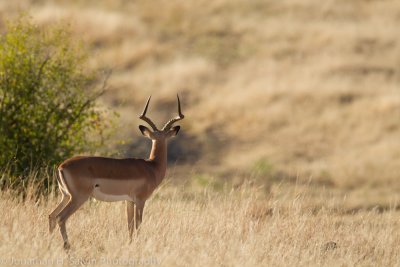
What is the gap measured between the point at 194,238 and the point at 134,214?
2.16 feet

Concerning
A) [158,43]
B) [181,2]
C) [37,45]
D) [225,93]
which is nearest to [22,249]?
[37,45]

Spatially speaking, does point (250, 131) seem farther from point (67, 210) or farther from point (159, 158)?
point (67, 210)

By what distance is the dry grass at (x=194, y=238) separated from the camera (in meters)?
7.81

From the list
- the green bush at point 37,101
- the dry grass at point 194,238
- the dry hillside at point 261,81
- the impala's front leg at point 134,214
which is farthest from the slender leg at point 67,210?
the dry hillside at point 261,81

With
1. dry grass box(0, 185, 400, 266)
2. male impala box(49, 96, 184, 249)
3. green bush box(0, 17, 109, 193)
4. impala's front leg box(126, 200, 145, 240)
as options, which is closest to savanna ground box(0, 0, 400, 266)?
dry grass box(0, 185, 400, 266)

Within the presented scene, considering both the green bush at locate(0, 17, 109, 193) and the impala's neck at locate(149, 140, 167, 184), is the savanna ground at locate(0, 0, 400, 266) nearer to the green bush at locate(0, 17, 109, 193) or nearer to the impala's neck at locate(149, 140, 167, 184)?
the impala's neck at locate(149, 140, 167, 184)

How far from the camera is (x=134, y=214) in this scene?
29.2 ft

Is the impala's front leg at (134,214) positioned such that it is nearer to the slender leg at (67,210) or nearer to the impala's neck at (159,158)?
the impala's neck at (159,158)

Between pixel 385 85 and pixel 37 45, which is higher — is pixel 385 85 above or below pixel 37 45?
below

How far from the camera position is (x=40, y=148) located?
12.2 meters

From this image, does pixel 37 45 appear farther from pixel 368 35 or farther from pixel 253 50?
pixel 368 35

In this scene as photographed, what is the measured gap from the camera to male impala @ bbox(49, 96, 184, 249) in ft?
27.0

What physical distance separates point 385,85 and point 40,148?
628 inches

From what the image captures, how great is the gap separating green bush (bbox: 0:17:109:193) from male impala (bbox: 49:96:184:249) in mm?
3085
